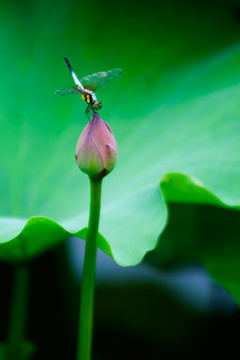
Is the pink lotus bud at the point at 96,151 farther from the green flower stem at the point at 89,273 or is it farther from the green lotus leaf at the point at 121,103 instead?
the green lotus leaf at the point at 121,103

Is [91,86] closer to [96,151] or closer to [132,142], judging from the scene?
[96,151]

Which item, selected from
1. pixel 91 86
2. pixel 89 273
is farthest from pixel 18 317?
pixel 91 86

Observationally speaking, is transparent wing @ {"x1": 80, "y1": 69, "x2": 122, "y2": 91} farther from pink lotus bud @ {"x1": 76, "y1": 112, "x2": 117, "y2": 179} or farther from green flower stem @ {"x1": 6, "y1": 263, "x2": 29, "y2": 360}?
green flower stem @ {"x1": 6, "y1": 263, "x2": 29, "y2": 360}

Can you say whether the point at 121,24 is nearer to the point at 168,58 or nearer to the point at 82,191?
the point at 168,58

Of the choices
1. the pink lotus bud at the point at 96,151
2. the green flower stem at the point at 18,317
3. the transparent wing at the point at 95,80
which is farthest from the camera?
the green flower stem at the point at 18,317

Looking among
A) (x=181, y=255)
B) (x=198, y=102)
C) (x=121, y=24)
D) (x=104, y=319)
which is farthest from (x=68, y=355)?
(x=121, y=24)

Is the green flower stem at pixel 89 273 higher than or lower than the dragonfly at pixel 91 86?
lower

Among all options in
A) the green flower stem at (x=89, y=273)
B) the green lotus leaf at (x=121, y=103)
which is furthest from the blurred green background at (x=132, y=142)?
the green flower stem at (x=89, y=273)
